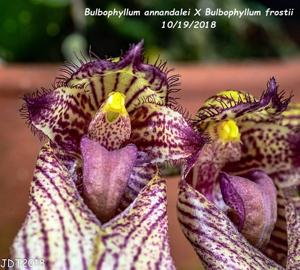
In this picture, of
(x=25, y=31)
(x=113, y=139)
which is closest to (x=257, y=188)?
(x=113, y=139)

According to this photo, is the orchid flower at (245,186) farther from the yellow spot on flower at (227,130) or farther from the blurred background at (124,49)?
the blurred background at (124,49)

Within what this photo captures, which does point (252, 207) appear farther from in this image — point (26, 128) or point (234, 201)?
point (26, 128)

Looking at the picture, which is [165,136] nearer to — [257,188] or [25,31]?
[257,188]

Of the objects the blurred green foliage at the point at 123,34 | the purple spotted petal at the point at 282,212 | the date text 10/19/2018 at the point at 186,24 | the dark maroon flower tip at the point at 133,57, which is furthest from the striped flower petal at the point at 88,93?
the date text 10/19/2018 at the point at 186,24

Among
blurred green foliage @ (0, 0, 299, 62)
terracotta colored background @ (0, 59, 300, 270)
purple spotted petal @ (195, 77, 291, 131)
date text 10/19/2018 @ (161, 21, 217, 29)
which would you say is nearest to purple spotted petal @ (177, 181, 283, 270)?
purple spotted petal @ (195, 77, 291, 131)

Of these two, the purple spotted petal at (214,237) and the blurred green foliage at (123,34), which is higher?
the blurred green foliage at (123,34)

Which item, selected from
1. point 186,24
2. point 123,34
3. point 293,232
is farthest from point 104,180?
point 123,34
